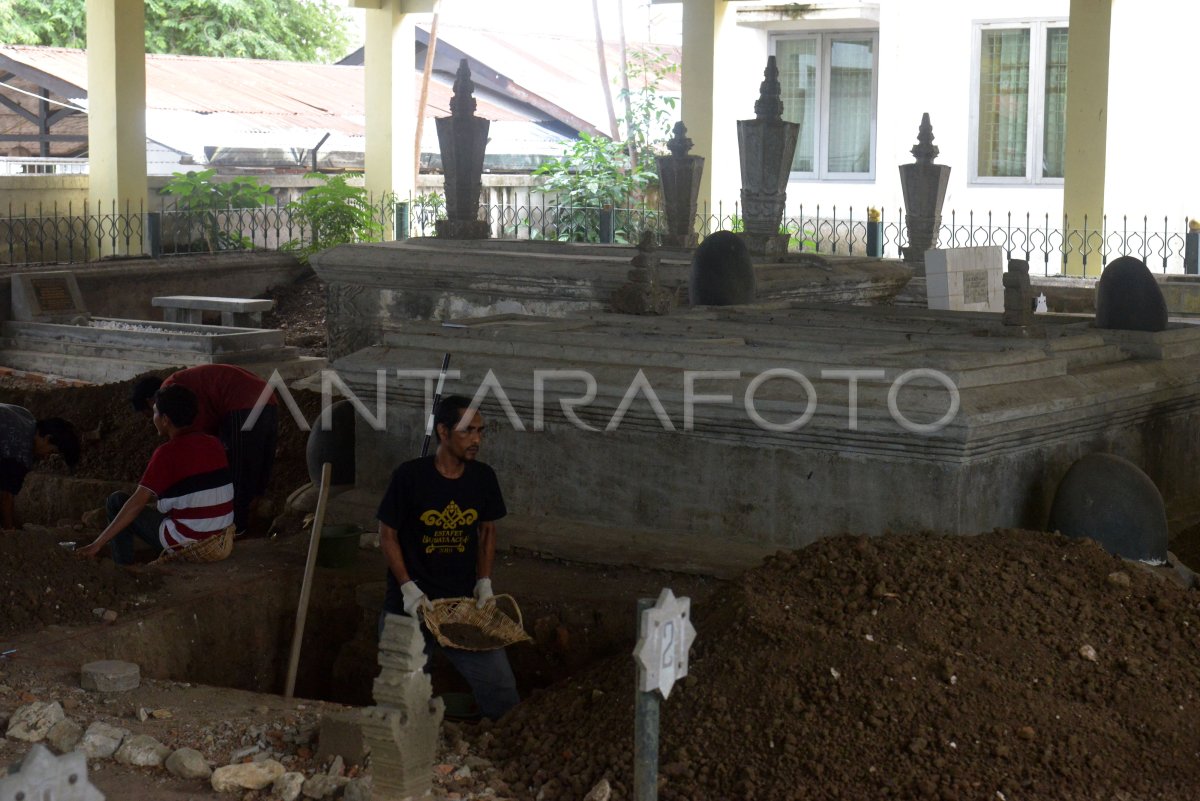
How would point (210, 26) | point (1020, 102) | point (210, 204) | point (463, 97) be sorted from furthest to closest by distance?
point (210, 26), point (1020, 102), point (210, 204), point (463, 97)

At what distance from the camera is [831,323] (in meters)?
7.18

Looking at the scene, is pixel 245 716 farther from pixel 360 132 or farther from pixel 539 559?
pixel 360 132

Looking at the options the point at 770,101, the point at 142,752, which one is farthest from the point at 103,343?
the point at 142,752

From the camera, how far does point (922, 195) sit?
12117mm


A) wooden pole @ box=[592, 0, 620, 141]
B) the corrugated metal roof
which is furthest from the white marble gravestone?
the corrugated metal roof

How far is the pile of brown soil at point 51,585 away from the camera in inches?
202

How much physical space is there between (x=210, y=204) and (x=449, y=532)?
11.8m

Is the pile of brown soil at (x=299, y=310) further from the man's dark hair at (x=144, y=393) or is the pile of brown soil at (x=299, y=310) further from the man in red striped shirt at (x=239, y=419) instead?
the man's dark hair at (x=144, y=393)

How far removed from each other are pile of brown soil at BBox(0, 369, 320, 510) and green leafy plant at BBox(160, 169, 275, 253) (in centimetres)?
609

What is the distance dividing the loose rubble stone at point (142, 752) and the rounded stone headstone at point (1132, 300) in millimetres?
4888

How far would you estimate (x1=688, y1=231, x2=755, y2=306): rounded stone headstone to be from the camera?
8227 millimetres

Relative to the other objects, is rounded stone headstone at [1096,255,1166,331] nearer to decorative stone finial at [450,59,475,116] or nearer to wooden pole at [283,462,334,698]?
wooden pole at [283,462,334,698]

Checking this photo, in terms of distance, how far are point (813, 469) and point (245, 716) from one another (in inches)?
91.4

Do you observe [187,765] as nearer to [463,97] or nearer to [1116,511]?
[1116,511]
